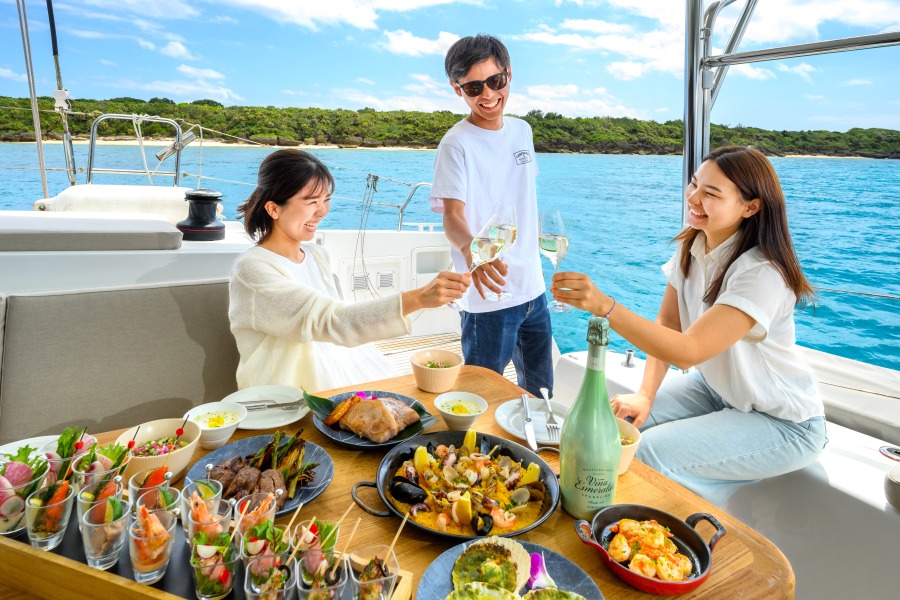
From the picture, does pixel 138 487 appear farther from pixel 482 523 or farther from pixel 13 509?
pixel 482 523

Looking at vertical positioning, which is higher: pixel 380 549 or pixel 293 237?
pixel 293 237

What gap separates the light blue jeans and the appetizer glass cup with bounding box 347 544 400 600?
1017 millimetres

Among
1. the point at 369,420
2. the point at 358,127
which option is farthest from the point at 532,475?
the point at 358,127

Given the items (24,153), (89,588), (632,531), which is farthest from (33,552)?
(24,153)

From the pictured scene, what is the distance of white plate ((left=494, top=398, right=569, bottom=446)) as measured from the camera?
3.59ft

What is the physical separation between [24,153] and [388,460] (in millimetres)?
45433

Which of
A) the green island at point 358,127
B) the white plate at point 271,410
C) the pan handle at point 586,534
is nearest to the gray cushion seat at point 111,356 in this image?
the white plate at point 271,410

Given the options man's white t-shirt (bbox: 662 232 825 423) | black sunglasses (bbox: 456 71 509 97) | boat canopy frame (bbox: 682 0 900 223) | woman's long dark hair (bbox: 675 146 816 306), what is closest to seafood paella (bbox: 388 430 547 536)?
man's white t-shirt (bbox: 662 232 825 423)

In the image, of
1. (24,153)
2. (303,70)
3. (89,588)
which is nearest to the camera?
(89,588)

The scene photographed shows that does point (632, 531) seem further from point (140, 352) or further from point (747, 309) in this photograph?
point (140, 352)

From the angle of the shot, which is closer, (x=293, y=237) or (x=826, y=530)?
(x=826, y=530)

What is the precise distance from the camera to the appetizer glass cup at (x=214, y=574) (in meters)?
Answer: 0.59

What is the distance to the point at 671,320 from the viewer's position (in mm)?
1850

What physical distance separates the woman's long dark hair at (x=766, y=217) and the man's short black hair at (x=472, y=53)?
0.97m
